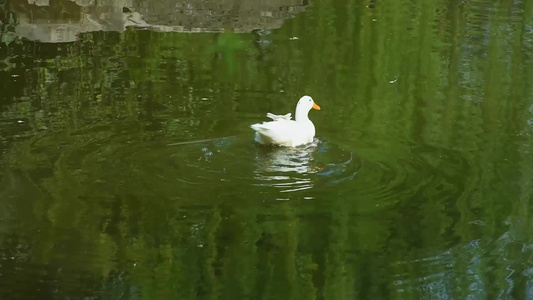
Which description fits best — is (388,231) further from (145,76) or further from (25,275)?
(145,76)

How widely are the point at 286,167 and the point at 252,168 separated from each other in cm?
31

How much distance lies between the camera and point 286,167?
7.48m

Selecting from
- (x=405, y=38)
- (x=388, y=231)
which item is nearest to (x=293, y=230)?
(x=388, y=231)

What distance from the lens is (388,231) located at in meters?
6.48

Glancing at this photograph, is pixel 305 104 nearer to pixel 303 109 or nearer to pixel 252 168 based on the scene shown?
pixel 303 109

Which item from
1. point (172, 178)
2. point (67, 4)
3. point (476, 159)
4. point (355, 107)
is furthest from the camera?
point (67, 4)

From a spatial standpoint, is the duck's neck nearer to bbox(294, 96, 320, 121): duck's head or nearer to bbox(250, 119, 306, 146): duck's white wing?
bbox(294, 96, 320, 121): duck's head

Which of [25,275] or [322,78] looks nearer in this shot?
[25,275]

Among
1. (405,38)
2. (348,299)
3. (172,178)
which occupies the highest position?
(405,38)

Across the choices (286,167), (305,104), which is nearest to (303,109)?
(305,104)

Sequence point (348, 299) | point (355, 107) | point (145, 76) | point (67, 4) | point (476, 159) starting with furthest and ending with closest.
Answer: point (67, 4) < point (145, 76) < point (355, 107) < point (476, 159) < point (348, 299)

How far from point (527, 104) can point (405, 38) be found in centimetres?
376

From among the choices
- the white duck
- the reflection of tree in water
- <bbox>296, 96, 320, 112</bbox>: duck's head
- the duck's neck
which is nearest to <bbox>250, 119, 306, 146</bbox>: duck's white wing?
the white duck

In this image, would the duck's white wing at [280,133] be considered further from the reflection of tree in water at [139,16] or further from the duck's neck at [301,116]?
the reflection of tree in water at [139,16]
